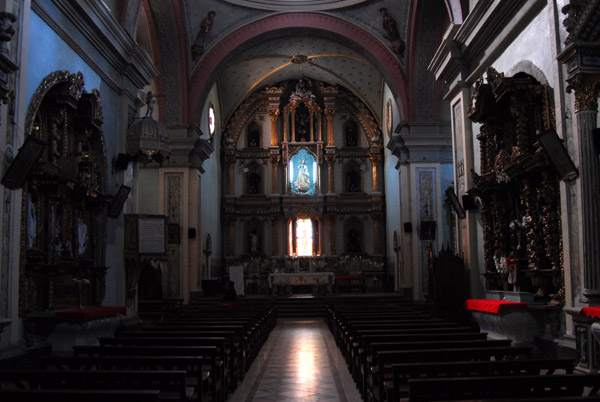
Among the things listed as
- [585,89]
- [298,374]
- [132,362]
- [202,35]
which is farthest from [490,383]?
[202,35]

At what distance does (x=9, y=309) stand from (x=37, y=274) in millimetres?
1177

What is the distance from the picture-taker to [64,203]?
366 inches

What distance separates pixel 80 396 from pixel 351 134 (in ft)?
77.0

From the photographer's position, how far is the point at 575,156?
724cm

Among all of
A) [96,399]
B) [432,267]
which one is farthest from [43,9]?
[432,267]

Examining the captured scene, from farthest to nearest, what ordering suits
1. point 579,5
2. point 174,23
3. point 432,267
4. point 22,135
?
point 174,23, point 432,267, point 22,135, point 579,5

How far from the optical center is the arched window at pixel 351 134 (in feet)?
86.1

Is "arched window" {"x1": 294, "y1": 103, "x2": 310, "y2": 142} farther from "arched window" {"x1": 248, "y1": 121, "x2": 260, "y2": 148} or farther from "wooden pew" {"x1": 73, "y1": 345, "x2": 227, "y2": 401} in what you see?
"wooden pew" {"x1": 73, "y1": 345, "x2": 227, "y2": 401}

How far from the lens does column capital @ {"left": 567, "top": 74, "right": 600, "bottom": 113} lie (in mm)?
6832

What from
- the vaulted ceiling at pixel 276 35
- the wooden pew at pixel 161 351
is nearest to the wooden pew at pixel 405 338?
the wooden pew at pixel 161 351

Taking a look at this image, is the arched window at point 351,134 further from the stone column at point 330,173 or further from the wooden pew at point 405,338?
the wooden pew at point 405,338

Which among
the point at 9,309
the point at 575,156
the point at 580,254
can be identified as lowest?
the point at 9,309

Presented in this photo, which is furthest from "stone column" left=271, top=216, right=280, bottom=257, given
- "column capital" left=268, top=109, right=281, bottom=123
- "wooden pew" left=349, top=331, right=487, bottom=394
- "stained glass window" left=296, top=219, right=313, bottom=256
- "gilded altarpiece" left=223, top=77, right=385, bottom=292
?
"wooden pew" left=349, top=331, right=487, bottom=394

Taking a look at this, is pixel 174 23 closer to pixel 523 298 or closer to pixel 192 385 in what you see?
pixel 523 298
